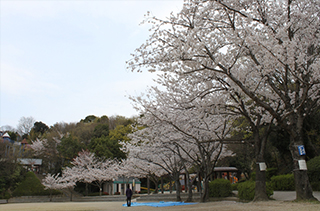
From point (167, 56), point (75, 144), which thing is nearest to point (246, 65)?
point (167, 56)

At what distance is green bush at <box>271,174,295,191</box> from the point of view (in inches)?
495

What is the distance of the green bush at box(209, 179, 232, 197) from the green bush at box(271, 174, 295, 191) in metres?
2.58

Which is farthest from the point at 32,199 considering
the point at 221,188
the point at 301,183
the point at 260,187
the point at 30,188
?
the point at 301,183

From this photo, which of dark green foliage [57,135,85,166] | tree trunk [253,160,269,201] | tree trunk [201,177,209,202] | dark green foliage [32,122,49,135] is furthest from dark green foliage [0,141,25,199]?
dark green foliage [32,122,49,135]

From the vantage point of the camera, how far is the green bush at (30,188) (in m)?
26.9

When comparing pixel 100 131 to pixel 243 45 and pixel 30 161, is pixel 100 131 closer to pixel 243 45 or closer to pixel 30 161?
pixel 30 161

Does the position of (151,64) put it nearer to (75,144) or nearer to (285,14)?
(285,14)

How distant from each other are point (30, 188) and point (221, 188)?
23.5 meters

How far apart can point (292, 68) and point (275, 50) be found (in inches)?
27.0

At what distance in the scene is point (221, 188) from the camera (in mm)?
13945

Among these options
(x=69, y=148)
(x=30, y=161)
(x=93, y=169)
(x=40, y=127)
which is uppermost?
(x=40, y=127)

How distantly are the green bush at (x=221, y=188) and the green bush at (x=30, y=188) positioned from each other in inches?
881

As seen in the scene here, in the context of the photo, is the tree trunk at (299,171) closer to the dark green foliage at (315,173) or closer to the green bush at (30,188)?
the dark green foliage at (315,173)

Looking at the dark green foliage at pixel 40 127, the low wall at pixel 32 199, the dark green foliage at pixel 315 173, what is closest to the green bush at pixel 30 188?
the low wall at pixel 32 199
